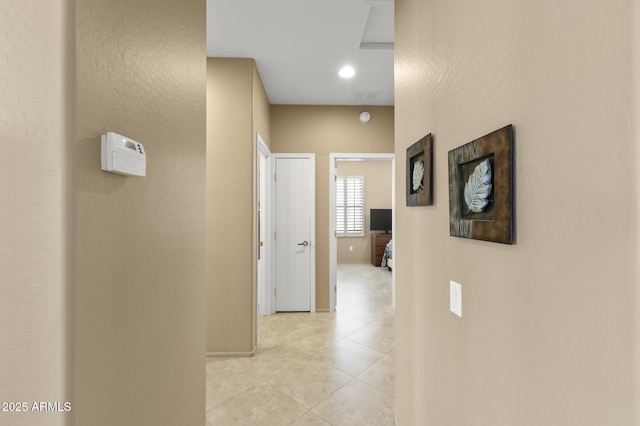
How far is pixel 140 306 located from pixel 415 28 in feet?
5.50

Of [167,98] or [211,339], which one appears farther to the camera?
[211,339]

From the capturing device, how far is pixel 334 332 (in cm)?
340

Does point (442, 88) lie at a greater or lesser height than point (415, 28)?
lesser

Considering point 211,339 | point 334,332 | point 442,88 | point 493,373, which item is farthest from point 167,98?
point 334,332

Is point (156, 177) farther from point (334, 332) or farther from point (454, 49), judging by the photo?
point (334, 332)

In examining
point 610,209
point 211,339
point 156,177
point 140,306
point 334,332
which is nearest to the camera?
point 610,209

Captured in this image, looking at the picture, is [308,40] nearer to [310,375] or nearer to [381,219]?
[310,375]

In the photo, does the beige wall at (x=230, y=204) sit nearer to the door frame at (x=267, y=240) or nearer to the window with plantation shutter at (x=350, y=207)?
the door frame at (x=267, y=240)

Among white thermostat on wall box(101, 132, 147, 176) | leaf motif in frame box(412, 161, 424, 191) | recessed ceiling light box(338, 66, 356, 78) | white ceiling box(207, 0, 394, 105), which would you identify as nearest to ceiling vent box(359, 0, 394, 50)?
white ceiling box(207, 0, 394, 105)

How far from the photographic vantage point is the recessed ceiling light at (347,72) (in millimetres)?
3078

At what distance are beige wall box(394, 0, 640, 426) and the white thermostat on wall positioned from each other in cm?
105

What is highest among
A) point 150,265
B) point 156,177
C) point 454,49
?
point 454,49

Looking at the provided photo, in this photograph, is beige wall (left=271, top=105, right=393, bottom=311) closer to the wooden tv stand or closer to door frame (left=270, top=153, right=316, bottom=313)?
door frame (left=270, top=153, right=316, bottom=313)

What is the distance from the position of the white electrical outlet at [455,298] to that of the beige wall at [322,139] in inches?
118
